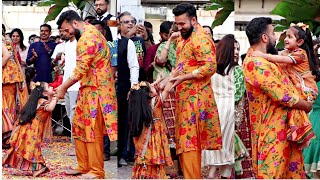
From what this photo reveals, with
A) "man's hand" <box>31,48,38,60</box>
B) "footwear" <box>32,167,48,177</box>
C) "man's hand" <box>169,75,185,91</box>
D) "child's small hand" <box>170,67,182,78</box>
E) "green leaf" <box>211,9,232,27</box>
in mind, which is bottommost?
"footwear" <box>32,167,48,177</box>

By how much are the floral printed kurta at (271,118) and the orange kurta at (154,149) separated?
0.75 m

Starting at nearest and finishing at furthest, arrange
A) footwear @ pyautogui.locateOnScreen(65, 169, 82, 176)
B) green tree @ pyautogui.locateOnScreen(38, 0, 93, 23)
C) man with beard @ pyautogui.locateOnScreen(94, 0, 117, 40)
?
man with beard @ pyautogui.locateOnScreen(94, 0, 117, 40) → footwear @ pyautogui.locateOnScreen(65, 169, 82, 176) → green tree @ pyautogui.locateOnScreen(38, 0, 93, 23)

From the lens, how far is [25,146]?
7441 millimetres

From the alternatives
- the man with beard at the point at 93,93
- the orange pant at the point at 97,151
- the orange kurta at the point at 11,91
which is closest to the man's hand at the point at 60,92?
the man with beard at the point at 93,93

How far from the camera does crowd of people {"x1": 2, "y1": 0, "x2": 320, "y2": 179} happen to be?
5.88 m

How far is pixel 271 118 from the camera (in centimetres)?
589

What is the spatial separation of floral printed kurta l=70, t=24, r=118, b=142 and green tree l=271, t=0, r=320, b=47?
1306 mm

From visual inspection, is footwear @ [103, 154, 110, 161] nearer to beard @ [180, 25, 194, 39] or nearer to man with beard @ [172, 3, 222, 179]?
man with beard @ [172, 3, 222, 179]

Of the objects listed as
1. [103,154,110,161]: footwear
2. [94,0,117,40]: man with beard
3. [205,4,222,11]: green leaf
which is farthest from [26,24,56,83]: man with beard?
[205,4,222,11]: green leaf

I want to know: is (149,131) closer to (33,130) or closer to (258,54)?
(258,54)

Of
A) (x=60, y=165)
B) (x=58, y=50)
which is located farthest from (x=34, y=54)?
(x=60, y=165)

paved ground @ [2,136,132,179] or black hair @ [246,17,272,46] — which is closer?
black hair @ [246,17,272,46]

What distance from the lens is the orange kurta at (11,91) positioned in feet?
29.1

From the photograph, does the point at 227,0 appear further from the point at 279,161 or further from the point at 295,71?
the point at 279,161
